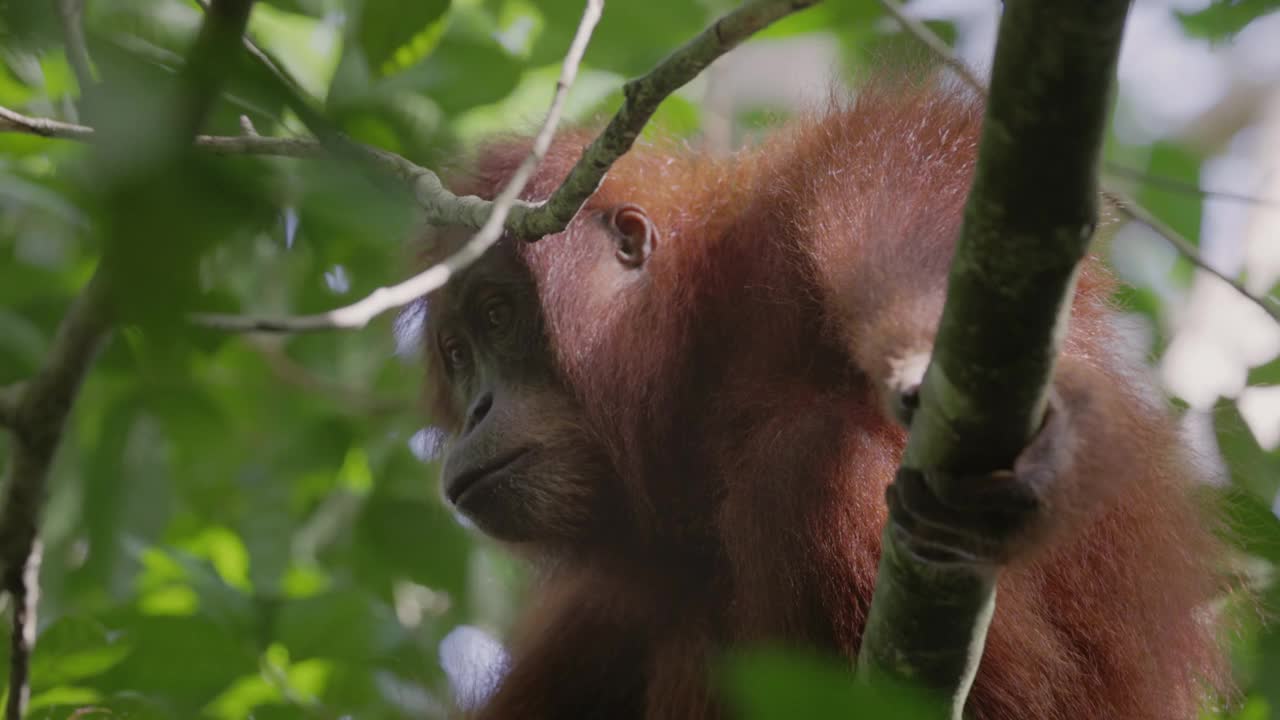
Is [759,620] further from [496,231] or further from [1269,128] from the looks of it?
[1269,128]

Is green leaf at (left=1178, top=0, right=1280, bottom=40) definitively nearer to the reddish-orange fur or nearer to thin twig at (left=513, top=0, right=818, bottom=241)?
the reddish-orange fur

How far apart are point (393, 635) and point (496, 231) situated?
2369mm

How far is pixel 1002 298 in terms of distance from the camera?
1.82 meters

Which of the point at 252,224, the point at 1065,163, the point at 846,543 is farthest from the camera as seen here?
the point at 846,543

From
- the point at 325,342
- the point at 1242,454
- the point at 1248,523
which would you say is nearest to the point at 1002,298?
the point at 1248,523

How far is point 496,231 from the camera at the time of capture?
7.00 feet

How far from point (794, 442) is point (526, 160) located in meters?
1.21

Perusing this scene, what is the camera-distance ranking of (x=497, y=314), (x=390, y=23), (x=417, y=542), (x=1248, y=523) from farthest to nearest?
(x=417, y=542) < (x=497, y=314) < (x=1248, y=523) < (x=390, y=23)

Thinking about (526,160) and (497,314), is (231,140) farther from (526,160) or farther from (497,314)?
(497,314)

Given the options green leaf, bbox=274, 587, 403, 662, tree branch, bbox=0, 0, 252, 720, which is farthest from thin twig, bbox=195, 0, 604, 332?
green leaf, bbox=274, 587, 403, 662

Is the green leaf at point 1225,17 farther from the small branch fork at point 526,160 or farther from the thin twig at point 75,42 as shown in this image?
the thin twig at point 75,42

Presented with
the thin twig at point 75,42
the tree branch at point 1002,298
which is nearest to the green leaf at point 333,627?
the tree branch at point 1002,298

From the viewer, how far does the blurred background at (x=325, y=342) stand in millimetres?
1614

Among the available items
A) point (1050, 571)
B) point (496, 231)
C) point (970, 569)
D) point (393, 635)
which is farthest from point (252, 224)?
point (393, 635)
